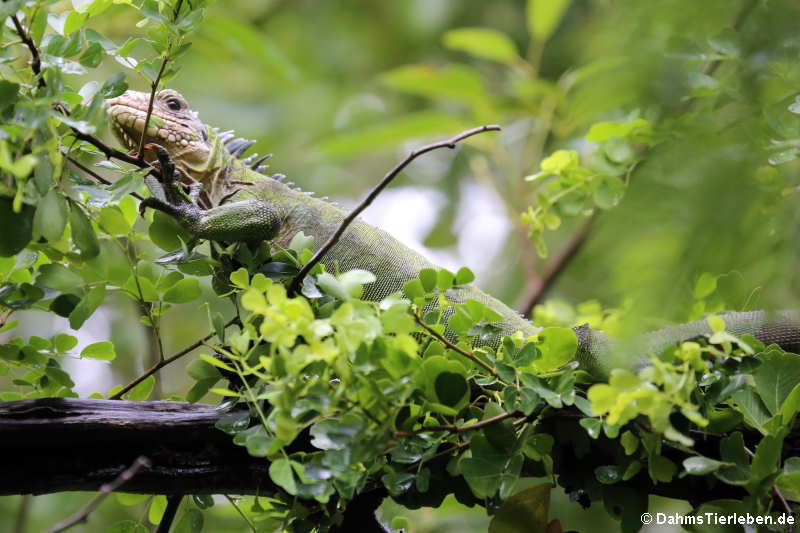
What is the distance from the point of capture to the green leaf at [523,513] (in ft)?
6.82

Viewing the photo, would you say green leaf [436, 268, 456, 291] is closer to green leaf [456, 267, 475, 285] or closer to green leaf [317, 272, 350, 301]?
green leaf [456, 267, 475, 285]

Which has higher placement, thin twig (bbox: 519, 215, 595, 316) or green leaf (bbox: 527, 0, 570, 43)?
green leaf (bbox: 527, 0, 570, 43)

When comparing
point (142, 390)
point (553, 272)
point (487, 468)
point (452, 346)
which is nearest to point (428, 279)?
point (452, 346)

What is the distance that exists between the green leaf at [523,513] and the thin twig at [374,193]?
0.88 meters

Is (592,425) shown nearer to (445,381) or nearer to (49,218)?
(445,381)

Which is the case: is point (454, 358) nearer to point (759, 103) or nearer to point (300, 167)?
point (759, 103)

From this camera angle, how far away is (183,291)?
2197 mm

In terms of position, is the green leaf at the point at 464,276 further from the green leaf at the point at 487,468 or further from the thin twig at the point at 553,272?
the thin twig at the point at 553,272

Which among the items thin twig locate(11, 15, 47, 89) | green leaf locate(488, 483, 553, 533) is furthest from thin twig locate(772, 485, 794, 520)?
thin twig locate(11, 15, 47, 89)

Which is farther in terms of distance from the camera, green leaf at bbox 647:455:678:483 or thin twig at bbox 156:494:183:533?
thin twig at bbox 156:494:183:533

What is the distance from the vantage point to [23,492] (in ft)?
6.58

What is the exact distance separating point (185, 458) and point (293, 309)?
817 mm

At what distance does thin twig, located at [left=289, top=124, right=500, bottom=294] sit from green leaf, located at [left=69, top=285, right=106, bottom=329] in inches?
21.7

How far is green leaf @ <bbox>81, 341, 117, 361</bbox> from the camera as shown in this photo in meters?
2.26
